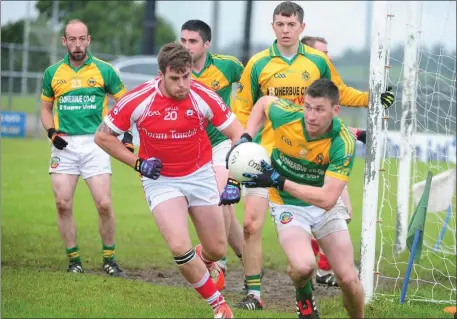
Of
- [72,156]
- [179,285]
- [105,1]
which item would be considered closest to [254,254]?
[179,285]

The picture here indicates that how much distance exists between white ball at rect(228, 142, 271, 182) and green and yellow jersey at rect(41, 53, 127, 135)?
352 centimetres

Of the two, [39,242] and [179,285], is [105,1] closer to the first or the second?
[39,242]

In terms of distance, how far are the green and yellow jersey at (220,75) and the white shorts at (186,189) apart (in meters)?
2.01

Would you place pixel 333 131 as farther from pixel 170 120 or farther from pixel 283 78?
pixel 283 78

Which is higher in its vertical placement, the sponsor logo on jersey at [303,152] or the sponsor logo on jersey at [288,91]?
the sponsor logo on jersey at [288,91]

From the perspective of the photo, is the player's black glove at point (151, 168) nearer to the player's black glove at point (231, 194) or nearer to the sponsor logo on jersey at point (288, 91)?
the player's black glove at point (231, 194)

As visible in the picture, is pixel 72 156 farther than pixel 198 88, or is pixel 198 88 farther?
pixel 72 156

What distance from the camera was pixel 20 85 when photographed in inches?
1324

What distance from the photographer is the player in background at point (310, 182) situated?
23.9 feet

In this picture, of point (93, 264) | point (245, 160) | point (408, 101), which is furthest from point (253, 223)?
point (408, 101)

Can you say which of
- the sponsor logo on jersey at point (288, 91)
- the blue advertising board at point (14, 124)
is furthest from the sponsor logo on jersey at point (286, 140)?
the blue advertising board at point (14, 124)

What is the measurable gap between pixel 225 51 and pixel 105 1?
23.4 feet

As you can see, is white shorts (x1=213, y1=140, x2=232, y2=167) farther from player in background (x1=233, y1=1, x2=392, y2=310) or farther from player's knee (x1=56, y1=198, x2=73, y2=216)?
player's knee (x1=56, y1=198, x2=73, y2=216)

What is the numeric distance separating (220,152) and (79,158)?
5.17 feet
